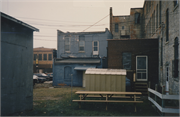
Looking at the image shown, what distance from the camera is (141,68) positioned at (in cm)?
1606

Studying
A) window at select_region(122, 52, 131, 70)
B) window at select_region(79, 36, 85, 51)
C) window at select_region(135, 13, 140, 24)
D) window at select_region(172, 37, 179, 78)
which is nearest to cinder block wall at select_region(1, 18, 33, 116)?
window at select_region(172, 37, 179, 78)

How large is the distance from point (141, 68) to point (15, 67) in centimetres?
1233

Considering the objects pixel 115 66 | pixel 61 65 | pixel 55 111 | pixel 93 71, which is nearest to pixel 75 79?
pixel 61 65

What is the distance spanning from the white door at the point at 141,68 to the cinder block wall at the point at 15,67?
1111 cm

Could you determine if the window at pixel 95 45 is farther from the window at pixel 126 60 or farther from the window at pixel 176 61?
the window at pixel 176 61

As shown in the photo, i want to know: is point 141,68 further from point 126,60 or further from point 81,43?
point 81,43

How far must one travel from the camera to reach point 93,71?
1262cm

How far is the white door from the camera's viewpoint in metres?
16.0

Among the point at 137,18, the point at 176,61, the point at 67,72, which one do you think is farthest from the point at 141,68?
the point at 137,18

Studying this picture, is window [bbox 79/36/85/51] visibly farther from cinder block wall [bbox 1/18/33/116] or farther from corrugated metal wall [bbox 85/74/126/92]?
cinder block wall [bbox 1/18/33/116]

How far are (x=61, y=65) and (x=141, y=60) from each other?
10583 millimetres

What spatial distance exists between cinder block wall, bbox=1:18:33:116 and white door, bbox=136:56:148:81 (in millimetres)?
11106

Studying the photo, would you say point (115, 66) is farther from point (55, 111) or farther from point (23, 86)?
point (23, 86)

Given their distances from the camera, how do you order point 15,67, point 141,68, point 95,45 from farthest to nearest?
point 95,45, point 141,68, point 15,67
